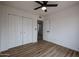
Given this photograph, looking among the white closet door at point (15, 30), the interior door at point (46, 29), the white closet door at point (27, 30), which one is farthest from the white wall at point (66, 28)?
the white closet door at point (15, 30)

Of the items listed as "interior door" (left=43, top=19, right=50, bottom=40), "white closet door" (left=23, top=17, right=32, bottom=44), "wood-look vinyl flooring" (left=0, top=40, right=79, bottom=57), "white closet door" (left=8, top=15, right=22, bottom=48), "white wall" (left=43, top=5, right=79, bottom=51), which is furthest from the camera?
"interior door" (left=43, top=19, right=50, bottom=40)

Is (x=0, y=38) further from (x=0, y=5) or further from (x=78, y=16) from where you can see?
(x=78, y=16)

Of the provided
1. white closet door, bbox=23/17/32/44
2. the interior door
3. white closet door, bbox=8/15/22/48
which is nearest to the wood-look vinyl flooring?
white closet door, bbox=8/15/22/48

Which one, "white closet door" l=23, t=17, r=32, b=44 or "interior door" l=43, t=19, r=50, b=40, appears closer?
"white closet door" l=23, t=17, r=32, b=44

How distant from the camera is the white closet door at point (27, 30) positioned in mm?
4745

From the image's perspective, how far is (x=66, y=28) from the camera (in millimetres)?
4109

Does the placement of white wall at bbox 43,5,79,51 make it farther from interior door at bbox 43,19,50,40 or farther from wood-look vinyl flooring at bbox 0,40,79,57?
wood-look vinyl flooring at bbox 0,40,79,57

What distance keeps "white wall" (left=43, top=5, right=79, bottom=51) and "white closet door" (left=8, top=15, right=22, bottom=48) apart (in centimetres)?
262

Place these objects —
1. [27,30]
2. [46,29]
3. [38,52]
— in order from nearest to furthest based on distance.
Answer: [38,52], [27,30], [46,29]

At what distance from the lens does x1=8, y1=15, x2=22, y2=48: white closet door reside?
3816 millimetres

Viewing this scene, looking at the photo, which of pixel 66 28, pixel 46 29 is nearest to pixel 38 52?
pixel 66 28

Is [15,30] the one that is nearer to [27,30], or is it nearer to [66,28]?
[27,30]

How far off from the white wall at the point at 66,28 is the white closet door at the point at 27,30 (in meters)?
1.76

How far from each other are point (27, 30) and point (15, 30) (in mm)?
1039
